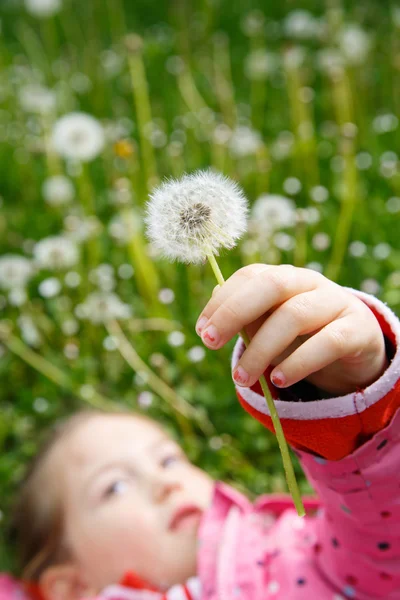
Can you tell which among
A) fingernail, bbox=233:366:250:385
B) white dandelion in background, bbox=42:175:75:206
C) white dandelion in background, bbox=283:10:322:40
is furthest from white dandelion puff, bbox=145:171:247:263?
white dandelion in background, bbox=283:10:322:40

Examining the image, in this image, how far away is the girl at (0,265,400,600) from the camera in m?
0.78

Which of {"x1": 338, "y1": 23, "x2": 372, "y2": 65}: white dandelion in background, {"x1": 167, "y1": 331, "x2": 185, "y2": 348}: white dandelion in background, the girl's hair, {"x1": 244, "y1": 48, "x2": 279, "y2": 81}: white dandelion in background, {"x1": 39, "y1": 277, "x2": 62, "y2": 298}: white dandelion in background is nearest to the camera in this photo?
the girl's hair

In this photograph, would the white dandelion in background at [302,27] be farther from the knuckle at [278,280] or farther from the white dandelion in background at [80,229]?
the knuckle at [278,280]

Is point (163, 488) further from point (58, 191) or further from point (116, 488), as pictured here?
point (58, 191)

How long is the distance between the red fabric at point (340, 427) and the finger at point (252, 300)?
0.15 meters

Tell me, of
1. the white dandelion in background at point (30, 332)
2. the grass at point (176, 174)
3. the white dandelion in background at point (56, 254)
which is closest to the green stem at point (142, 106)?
the grass at point (176, 174)

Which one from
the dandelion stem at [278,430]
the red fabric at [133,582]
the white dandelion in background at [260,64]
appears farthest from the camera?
the white dandelion in background at [260,64]

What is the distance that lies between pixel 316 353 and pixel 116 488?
2.16 ft

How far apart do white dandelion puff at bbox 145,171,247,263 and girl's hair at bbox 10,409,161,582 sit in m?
0.76

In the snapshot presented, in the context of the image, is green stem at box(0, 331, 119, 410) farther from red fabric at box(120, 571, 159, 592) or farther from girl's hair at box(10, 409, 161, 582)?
red fabric at box(120, 571, 159, 592)

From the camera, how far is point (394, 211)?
2.02 m

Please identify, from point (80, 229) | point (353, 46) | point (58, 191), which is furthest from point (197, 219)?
point (353, 46)

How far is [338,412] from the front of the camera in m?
0.85

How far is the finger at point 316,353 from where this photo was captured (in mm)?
771
